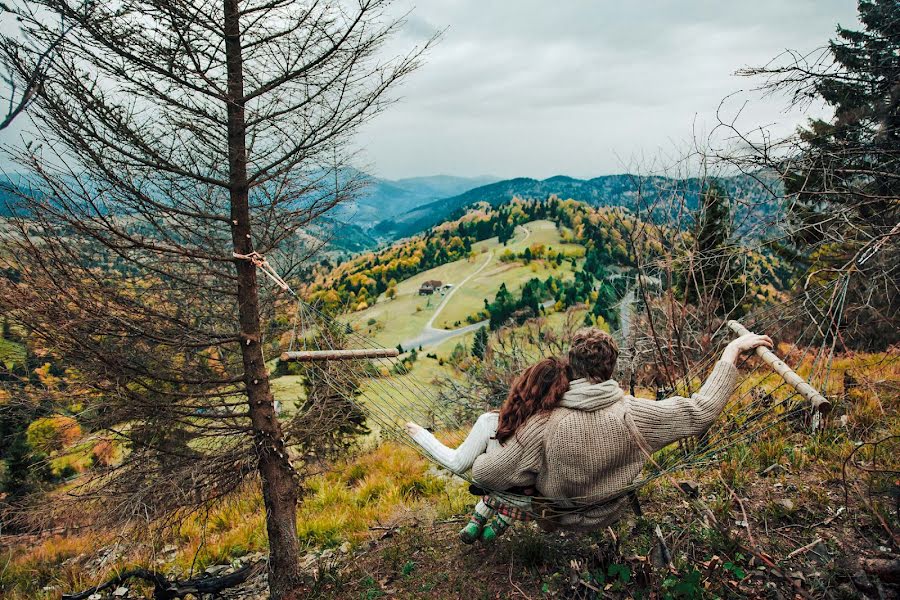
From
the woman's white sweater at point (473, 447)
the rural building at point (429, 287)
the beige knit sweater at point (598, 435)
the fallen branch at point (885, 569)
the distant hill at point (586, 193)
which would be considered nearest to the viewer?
the fallen branch at point (885, 569)

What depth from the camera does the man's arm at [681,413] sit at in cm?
221

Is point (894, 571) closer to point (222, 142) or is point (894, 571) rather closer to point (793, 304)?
point (793, 304)

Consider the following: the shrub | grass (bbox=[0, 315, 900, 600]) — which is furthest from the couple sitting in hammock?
the shrub

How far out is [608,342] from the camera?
227 cm

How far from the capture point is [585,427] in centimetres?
221

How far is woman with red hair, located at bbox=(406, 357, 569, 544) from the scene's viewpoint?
2254 millimetres

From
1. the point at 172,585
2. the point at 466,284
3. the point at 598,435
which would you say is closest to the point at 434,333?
the point at 466,284

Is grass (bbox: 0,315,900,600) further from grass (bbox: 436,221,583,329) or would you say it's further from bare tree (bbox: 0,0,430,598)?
grass (bbox: 436,221,583,329)

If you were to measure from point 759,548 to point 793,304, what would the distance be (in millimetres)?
1342

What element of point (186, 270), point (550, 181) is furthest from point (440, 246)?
point (550, 181)

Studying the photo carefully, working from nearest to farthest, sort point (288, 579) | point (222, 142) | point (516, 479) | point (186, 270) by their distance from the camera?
point (516, 479), point (222, 142), point (288, 579), point (186, 270)

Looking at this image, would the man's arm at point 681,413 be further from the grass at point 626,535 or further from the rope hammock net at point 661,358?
the grass at point 626,535

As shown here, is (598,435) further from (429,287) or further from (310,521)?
(429,287)

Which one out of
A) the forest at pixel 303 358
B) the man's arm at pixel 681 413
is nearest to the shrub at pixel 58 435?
the forest at pixel 303 358
